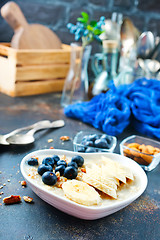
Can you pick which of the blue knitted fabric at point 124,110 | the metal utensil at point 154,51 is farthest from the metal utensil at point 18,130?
the metal utensil at point 154,51

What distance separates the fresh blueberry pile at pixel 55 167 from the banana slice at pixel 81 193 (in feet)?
0.15

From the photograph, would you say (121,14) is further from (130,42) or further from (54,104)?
(54,104)

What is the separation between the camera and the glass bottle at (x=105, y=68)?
4.55 ft

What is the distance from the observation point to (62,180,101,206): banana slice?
0.58m

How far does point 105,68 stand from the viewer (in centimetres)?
144

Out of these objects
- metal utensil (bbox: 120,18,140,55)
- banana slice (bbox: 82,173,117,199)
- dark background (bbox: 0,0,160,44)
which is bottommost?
banana slice (bbox: 82,173,117,199)

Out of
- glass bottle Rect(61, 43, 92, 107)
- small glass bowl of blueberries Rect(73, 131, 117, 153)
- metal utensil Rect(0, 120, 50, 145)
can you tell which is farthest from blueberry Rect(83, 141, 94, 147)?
glass bottle Rect(61, 43, 92, 107)

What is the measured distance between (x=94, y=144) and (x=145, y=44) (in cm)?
92

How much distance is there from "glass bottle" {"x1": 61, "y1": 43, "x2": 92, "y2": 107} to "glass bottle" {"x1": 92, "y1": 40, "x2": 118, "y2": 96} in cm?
6

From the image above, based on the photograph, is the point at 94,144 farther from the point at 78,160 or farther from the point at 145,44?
the point at 145,44

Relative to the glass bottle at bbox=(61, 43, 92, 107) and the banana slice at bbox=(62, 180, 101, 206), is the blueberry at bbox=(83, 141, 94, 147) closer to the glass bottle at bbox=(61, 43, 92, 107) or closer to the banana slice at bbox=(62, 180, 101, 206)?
the banana slice at bbox=(62, 180, 101, 206)

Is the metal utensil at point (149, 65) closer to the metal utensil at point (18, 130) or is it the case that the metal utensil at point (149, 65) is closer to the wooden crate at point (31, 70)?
the wooden crate at point (31, 70)

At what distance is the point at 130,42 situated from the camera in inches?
69.4

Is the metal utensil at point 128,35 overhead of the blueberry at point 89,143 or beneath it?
overhead
